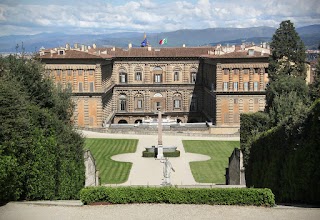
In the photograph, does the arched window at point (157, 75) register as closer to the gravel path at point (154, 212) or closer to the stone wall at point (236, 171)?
the stone wall at point (236, 171)

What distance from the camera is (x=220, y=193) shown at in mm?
17766

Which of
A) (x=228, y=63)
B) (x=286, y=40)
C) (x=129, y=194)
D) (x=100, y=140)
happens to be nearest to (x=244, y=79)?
(x=228, y=63)

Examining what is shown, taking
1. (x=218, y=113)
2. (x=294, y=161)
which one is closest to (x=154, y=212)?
(x=294, y=161)

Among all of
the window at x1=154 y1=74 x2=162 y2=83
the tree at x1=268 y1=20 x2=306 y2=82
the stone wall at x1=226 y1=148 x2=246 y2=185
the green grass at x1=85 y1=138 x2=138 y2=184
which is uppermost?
the tree at x1=268 y1=20 x2=306 y2=82

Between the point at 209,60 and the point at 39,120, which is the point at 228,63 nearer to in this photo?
the point at 209,60

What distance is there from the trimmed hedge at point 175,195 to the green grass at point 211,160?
16.5 metres

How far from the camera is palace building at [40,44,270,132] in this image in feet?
197

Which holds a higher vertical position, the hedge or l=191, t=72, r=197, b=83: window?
l=191, t=72, r=197, b=83: window

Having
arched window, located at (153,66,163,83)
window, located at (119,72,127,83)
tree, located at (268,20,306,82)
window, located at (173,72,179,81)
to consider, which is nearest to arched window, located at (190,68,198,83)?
window, located at (173,72,179,81)

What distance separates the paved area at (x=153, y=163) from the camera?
34312 millimetres

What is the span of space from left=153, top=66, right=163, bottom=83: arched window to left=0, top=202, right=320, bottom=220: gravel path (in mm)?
57508

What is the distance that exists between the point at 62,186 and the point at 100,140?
94.7ft

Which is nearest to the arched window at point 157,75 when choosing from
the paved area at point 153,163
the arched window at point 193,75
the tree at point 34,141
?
the arched window at point 193,75

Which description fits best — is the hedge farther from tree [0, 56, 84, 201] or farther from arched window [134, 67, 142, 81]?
arched window [134, 67, 142, 81]
